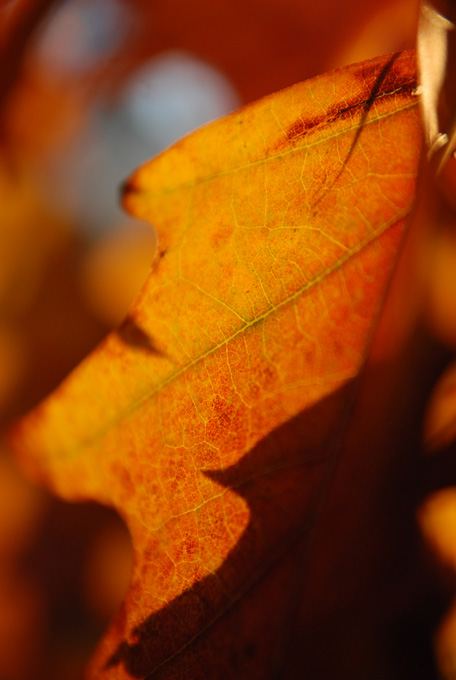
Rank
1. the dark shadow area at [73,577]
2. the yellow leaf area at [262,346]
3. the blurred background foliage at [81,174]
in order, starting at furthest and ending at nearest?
the dark shadow area at [73,577] → the blurred background foliage at [81,174] → the yellow leaf area at [262,346]

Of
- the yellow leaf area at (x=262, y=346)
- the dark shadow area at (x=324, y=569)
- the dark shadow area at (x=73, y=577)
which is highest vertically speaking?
the yellow leaf area at (x=262, y=346)

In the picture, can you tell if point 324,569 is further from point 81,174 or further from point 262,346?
point 81,174

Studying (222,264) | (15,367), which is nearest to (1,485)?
(15,367)

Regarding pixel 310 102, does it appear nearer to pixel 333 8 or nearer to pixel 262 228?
pixel 262 228

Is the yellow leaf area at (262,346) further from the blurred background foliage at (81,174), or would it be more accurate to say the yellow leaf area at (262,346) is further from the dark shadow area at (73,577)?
the dark shadow area at (73,577)

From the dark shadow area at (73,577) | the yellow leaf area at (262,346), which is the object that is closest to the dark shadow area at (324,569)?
the yellow leaf area at (262,346)

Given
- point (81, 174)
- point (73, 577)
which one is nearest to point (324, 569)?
point (73, 577)

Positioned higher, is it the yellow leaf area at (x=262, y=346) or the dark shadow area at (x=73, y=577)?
the yellow leaf area at (x=262, y=346)
